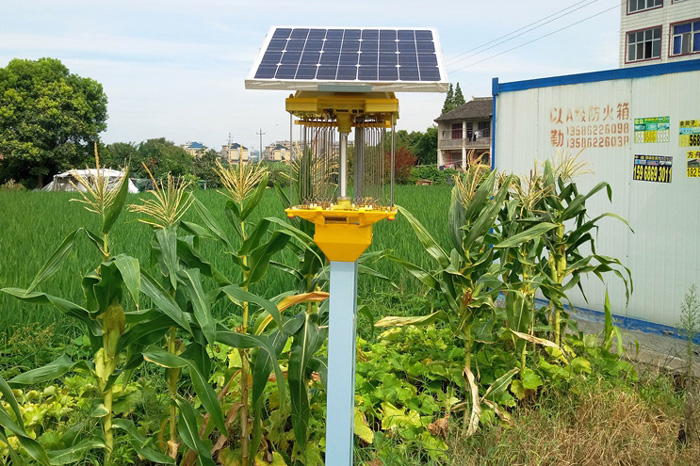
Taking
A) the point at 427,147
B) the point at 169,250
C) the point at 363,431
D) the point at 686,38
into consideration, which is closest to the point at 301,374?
the point at 363,431

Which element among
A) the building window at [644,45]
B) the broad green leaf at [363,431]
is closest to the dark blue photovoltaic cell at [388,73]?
the broad green leaf at [363,431]

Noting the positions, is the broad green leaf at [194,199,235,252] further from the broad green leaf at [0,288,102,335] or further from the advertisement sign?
the advertisement sign

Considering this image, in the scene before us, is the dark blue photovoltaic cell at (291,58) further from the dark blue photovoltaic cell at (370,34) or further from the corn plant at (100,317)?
the corn plant at (100,317)

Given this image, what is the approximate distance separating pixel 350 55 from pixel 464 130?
139ft

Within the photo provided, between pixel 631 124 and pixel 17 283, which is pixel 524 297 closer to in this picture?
pixel 631 124

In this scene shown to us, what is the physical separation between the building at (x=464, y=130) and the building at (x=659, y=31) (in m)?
13.2

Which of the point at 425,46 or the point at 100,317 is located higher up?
the point at 425,46

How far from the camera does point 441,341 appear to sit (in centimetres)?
405

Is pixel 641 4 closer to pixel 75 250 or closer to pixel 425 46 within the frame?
pixel 75 250

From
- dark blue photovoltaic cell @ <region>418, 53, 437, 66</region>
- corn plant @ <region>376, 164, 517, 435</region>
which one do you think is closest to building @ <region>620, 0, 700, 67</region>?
corn plant @ <region>376, 164, 517, 435</region>

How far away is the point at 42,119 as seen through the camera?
110ft

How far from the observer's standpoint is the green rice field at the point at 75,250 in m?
4.69

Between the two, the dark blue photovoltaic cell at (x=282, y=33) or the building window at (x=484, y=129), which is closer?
the dark blue photovoltaic cell at (x=282, y=33)

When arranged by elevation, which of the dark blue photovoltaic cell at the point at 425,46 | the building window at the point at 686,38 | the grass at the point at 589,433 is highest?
the building window at the point at 686,38
